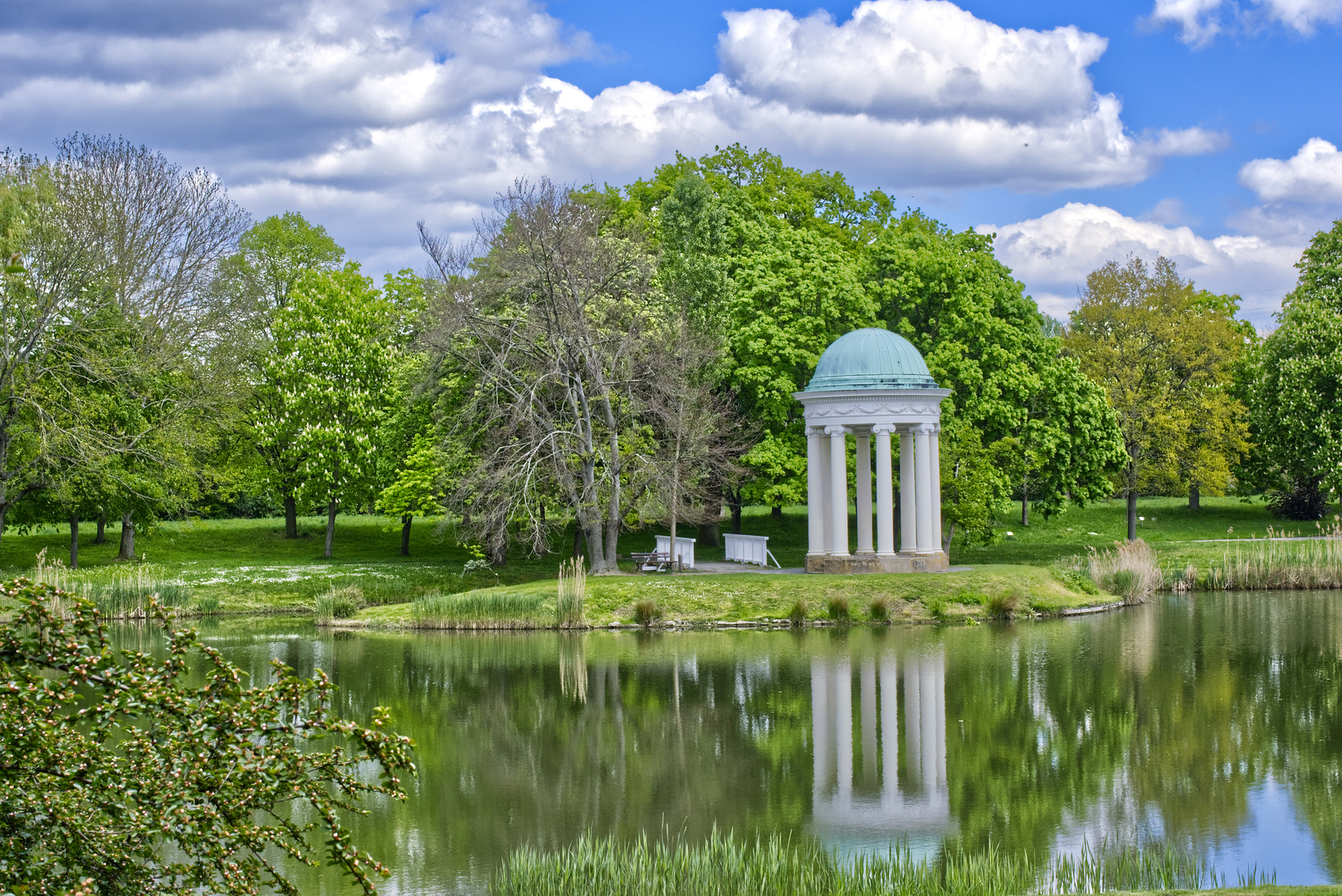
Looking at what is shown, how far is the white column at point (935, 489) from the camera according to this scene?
104ft

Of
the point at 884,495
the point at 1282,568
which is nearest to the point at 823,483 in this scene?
the point at 884,495

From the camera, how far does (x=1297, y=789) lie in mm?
12320

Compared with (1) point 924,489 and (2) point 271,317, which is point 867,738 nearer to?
(1) point 924,489

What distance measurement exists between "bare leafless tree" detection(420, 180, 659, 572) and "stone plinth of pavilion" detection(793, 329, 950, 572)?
14.9 ft

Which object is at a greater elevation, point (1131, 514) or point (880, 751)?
point (1131, 514)

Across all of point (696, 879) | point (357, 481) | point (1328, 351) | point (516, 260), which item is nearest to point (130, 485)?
point (357, 481)

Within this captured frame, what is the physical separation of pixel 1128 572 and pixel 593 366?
Answer: 45.5 ft

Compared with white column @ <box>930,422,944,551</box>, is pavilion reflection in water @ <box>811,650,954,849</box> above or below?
below

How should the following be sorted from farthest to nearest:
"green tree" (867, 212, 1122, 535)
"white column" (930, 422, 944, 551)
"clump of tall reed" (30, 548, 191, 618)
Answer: "green tree" (867, 212, 1122, 535) → "white column" (930, 422, 944, 551) → "clump of tall reed" (30, 548, 191, 618)

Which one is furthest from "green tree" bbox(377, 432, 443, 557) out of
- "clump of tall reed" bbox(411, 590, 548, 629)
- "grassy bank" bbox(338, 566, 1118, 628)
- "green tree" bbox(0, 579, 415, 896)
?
"green tree" bbox(0, 579, 415, 896)

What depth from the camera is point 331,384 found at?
4228cm

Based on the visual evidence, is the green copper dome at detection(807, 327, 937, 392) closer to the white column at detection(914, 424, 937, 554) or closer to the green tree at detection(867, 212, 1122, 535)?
the white column at detection(914, 424, 937, 554)

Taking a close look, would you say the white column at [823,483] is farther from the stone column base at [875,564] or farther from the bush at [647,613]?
the bush at [647,613]

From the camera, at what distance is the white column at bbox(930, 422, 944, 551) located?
31.6 metres
